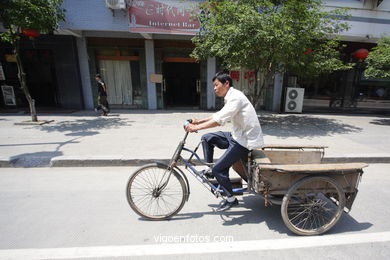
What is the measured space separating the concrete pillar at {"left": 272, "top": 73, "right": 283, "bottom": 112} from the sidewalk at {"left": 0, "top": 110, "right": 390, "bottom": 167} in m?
2.70

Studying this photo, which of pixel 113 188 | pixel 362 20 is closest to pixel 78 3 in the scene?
pixel 113 188

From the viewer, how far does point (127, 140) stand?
18.1ft

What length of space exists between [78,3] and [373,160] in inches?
446

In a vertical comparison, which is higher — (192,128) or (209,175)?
(192,128)

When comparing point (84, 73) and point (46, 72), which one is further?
point (46, 72)

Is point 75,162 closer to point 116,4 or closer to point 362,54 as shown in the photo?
point 116,4

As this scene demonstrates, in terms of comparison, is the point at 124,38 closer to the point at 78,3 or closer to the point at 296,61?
the point at 78,3

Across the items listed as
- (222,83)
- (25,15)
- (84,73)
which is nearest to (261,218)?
(222,83)

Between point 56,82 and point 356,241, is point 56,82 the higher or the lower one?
the higher one

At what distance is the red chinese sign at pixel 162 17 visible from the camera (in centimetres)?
825

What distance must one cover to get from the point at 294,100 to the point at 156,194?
9.90 meters

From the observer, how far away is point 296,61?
650 centimetres

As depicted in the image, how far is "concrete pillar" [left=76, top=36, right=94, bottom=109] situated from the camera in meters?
→ 9.87

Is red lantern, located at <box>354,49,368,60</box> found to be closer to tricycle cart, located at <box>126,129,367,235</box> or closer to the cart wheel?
tricycle cart, located at <box>126,129,367,235</box>
